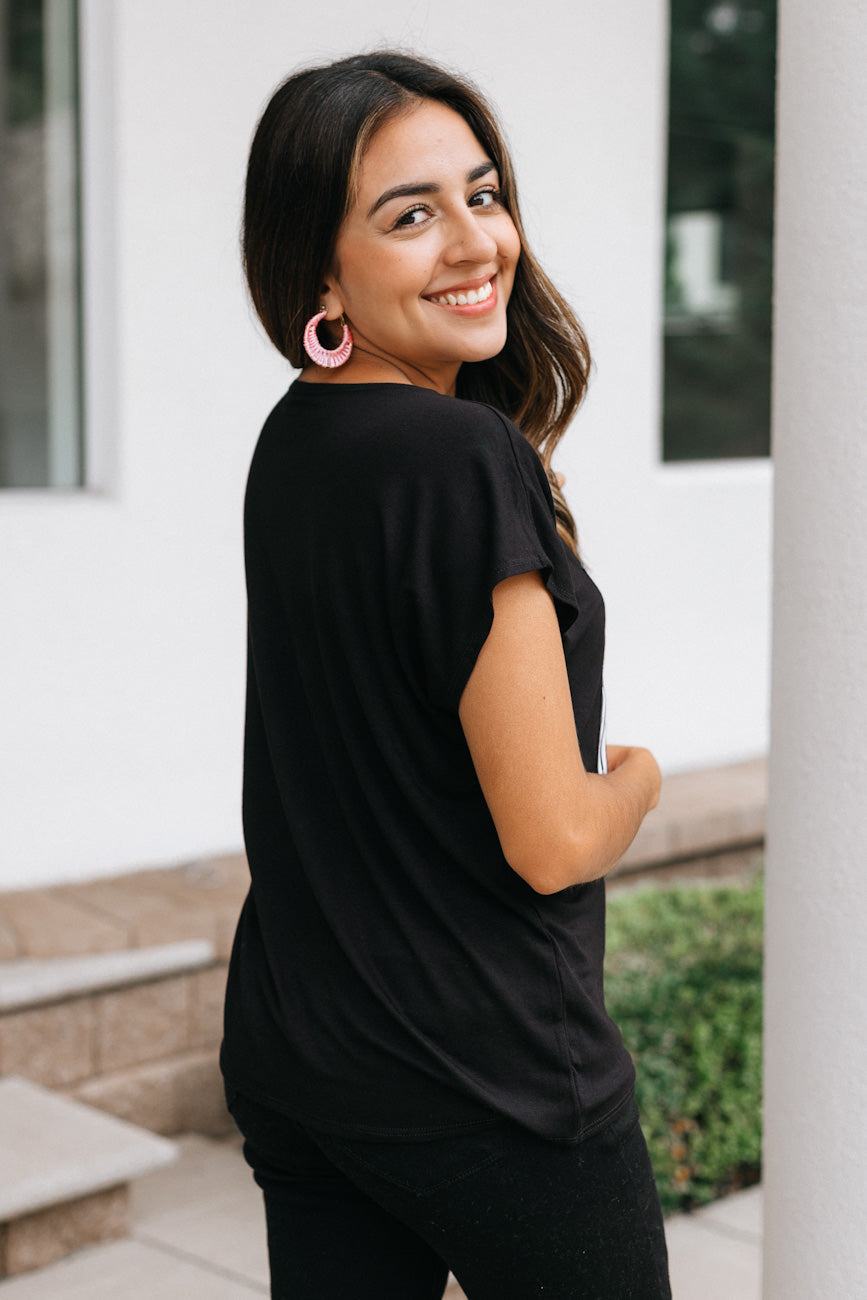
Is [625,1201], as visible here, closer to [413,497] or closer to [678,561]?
[413,497]

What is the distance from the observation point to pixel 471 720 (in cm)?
121

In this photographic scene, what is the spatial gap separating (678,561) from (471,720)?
420 centimetres

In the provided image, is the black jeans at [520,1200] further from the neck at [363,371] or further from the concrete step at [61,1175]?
the concrete step at [61,1175]

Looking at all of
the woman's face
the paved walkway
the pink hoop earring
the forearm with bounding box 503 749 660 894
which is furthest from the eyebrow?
the paved walkway

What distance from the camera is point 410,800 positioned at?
126cm

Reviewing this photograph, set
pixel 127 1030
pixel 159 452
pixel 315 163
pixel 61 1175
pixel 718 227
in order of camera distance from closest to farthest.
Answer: pixel 315 163 → pixel 61 1175 → pixel 127 1030 → pixel 159 452 → pixel 718 227

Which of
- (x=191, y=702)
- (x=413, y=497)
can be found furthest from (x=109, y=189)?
(x=413, y=497)

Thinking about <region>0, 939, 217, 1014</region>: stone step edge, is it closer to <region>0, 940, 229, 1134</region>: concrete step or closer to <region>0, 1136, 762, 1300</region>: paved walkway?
<region>0, 940, 229, 1134</region>: concrete step

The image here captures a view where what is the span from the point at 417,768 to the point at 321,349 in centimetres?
39

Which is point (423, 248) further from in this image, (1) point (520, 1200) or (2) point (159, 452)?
(2) point (159, 452)

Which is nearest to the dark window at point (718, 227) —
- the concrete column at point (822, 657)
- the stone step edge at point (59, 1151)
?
the stone step edge at point (59, 1151)

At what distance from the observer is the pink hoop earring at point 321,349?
136 cm

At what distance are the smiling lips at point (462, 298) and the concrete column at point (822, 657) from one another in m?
0.47

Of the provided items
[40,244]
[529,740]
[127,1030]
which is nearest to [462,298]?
[529,740]
